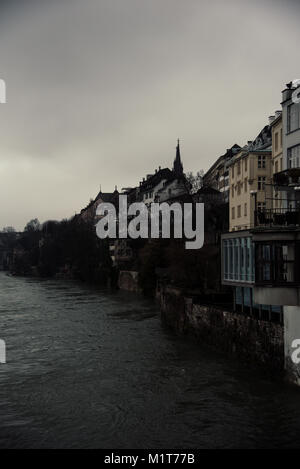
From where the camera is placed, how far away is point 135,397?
64.3 feet

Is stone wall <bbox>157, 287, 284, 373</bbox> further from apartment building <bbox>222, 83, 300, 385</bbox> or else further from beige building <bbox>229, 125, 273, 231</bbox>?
beige building <bbox>229, 125, 273, 231</bbox>

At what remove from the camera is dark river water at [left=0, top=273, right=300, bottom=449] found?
1566 centimetres

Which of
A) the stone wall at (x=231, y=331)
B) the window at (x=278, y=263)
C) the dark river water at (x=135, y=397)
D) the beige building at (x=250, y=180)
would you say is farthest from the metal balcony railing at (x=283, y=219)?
the beige building at (x=250, y=180)

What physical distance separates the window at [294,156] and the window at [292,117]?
849mm

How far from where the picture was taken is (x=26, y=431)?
53.2ft

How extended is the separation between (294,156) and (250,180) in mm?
20126

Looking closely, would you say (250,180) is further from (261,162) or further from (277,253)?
(277,253)

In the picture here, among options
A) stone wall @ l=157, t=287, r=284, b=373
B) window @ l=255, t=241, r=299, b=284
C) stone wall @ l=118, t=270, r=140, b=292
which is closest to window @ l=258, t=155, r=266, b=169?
stone wall @ l=157, t=287, r=284, b=373

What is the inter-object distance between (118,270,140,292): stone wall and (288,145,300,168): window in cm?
4502

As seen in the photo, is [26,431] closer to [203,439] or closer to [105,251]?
[203,439]

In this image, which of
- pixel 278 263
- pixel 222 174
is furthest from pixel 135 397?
pixel 222 174
